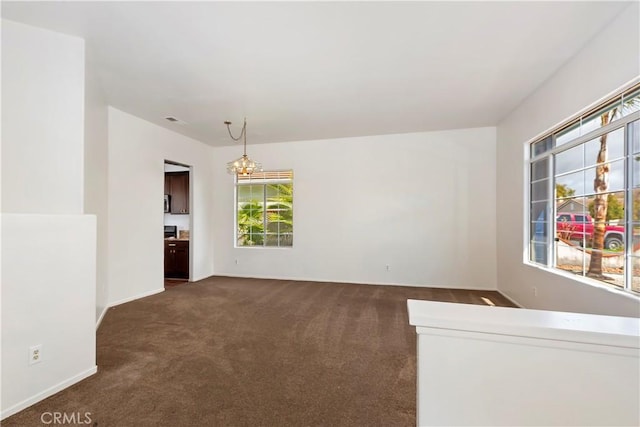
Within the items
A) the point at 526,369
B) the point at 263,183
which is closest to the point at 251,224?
the point at 263,183

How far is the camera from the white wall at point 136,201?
13.7 feet

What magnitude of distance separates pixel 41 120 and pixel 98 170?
4.69 ft

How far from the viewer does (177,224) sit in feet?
23.3

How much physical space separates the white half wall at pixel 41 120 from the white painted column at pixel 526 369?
114 inches

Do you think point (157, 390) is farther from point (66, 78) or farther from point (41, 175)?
point (66, 78)

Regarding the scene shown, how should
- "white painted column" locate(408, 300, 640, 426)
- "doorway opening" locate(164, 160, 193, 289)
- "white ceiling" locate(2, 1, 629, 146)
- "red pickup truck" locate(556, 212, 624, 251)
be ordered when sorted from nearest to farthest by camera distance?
"white painted column" locate(408, 300, 640, 426) → "white ceiling" locate(2, 1, 629, 146) → "red pickup truck" locate(556, 212, 624, 251) → "doorway opening" locate(164, 160, 193, 289)

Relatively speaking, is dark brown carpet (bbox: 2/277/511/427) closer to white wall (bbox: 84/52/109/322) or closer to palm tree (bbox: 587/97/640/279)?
white wall (bbox: 84/52/109/322)

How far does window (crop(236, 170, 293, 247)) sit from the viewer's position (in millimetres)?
6207

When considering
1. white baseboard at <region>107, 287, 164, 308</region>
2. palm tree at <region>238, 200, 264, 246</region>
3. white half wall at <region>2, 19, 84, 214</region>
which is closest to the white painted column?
white half wall at <region>2, 19, 84, 214</region>

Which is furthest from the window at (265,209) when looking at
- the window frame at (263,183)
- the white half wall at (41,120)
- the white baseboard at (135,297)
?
the white half wall at (41,120)

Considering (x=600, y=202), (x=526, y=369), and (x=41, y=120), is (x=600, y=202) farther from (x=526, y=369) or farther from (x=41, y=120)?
(x=41, y=120)

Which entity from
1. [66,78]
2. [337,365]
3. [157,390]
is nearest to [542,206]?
[337,365]

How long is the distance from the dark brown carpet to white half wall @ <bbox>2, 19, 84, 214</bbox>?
4.92ft

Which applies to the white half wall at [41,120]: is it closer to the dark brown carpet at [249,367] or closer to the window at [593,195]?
the dark brown carpet at [249,367]
